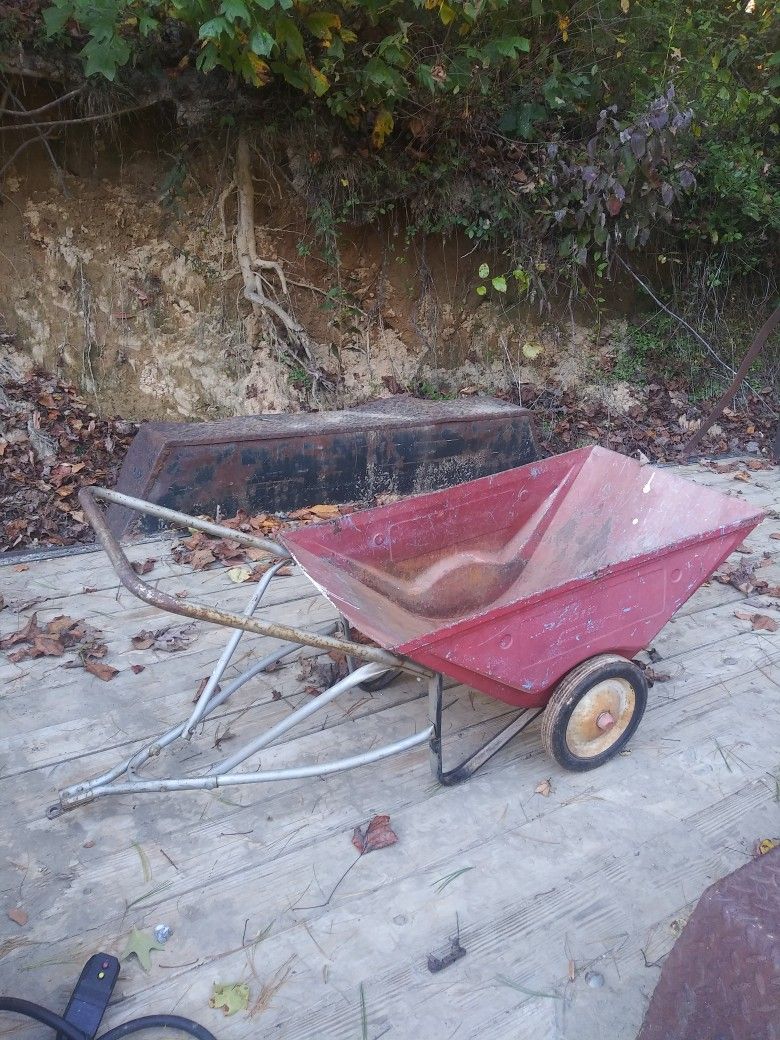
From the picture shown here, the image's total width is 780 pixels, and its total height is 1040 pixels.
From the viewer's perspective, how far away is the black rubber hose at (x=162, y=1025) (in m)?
1.73

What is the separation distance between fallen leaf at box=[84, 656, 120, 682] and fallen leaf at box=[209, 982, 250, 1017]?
1.55 m

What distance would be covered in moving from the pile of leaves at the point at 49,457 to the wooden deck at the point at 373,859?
1.88 metres

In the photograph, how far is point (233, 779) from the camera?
2234 mm

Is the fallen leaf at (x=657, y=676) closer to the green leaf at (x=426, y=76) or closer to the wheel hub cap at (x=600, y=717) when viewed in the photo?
the wheel hub cap at (x=600, y=717)

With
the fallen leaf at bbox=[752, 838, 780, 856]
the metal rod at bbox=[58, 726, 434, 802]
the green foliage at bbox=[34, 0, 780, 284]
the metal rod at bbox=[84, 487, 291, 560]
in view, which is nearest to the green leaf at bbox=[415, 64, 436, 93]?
the green foliage at bbox=[34, 0, 780, 284]

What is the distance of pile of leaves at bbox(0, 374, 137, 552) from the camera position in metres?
4.91

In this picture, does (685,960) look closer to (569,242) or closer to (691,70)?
(569,242)

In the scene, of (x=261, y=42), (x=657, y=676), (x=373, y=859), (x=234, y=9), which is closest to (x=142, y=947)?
(x=373, y=859)

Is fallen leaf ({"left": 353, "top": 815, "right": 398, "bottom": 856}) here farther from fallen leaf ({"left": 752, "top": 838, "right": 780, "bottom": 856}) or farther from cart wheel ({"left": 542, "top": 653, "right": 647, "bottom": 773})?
fallen leaf ({"left": 752, "top": 838, "right": 780, "bottom": 856})

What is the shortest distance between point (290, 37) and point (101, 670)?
158 inches

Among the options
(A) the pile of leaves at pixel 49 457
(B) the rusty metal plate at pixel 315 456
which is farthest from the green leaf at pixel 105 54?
(A) the pile of leaves at pixel 49 457

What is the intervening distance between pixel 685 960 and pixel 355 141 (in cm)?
655

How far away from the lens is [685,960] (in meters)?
1.31

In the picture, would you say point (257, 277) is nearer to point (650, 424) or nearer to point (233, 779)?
point (650, 424)
